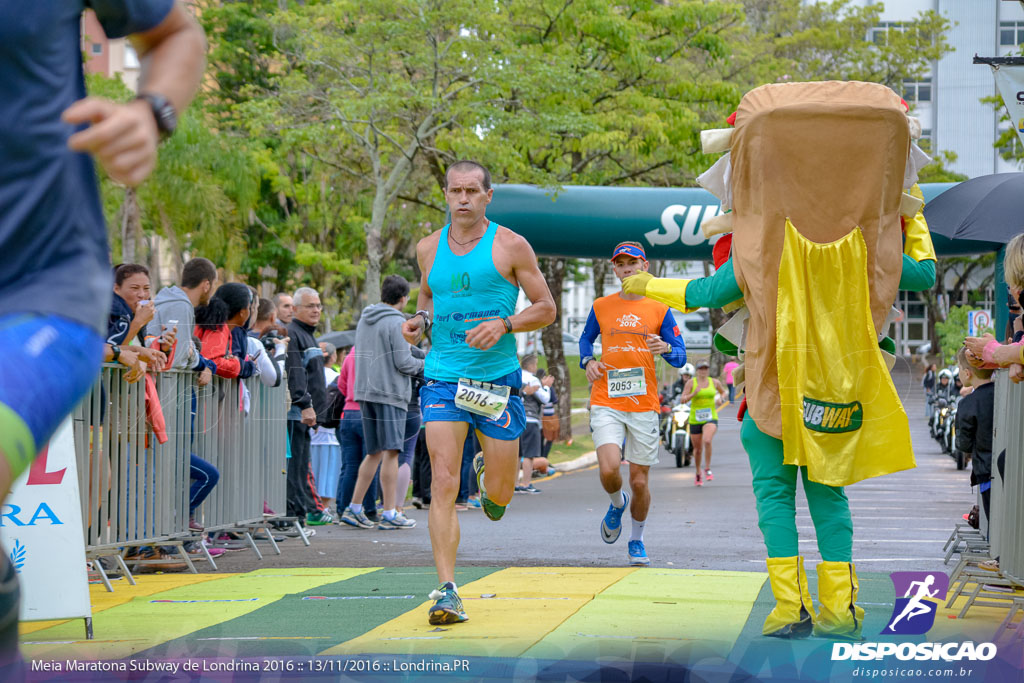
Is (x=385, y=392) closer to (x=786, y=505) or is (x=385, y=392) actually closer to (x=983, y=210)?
(x=983, y=210)

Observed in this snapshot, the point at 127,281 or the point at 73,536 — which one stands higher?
the point at 127,281

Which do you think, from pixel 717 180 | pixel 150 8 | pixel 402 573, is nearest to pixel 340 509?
pixel 402 573

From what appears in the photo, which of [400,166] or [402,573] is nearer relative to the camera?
[402,573]

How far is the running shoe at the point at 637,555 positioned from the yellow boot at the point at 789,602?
3.29 metres

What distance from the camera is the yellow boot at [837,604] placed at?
4.67 metres

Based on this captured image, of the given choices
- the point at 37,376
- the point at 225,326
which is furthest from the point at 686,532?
the point at 37,376

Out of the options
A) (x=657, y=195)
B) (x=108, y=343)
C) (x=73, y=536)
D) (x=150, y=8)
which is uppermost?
(x=657, y=195)

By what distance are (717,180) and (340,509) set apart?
293 inches

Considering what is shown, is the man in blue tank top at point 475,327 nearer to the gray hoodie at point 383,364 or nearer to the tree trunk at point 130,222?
the gray hoodie at point 383,364

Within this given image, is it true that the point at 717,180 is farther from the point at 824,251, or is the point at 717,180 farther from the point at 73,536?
the point at 73,536

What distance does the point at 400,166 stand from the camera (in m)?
19.2

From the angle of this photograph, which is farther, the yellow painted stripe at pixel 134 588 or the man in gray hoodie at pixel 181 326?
the man in gray hoodie at pixel 181 326

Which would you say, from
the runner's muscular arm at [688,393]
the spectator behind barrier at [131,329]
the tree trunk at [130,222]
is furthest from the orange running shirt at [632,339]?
the runner's muscular arm at [688,393]

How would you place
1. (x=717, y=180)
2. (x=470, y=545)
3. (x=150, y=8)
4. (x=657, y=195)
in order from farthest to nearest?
(x=657, y=195) < (x=470, y=545) < (x=717, y=180) < (x=150, y=8)
